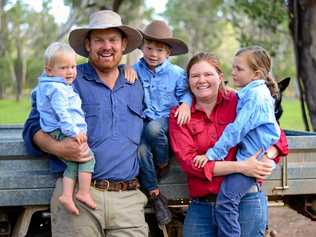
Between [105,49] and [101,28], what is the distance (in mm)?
127

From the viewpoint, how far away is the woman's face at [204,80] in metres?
3.79

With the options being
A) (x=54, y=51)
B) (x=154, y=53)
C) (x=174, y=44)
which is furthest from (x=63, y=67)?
(x=174, y=44)

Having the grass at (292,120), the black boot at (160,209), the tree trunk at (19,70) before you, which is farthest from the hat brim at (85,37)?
the tree trunk at (19,70)

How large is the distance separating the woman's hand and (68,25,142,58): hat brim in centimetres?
102

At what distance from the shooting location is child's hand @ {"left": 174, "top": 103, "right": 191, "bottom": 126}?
3.76 m

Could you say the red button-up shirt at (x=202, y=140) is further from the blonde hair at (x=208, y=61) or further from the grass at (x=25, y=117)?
the grass at (x=25, y=117)

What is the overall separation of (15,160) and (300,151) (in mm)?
1843

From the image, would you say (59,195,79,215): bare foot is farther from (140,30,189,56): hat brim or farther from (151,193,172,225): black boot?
(140,30,189,56): hat brim

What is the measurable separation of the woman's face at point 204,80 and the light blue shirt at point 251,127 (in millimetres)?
178

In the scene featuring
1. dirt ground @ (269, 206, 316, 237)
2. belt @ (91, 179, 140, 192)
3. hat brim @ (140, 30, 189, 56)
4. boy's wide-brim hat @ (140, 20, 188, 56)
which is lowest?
dirt ground @ (269, 206, 316, 237)

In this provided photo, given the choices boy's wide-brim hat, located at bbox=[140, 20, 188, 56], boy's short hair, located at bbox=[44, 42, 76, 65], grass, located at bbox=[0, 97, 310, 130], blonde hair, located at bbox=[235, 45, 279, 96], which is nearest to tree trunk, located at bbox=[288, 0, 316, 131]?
boy's wide-brim hat, located at bbox=[140, 20, 188, 56]

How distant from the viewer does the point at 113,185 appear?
367 cm

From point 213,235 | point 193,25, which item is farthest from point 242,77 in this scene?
point 193,25

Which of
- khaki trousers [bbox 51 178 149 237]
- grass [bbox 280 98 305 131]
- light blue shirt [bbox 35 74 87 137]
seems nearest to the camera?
light blue shirt [bbox 35 74 87 137]
